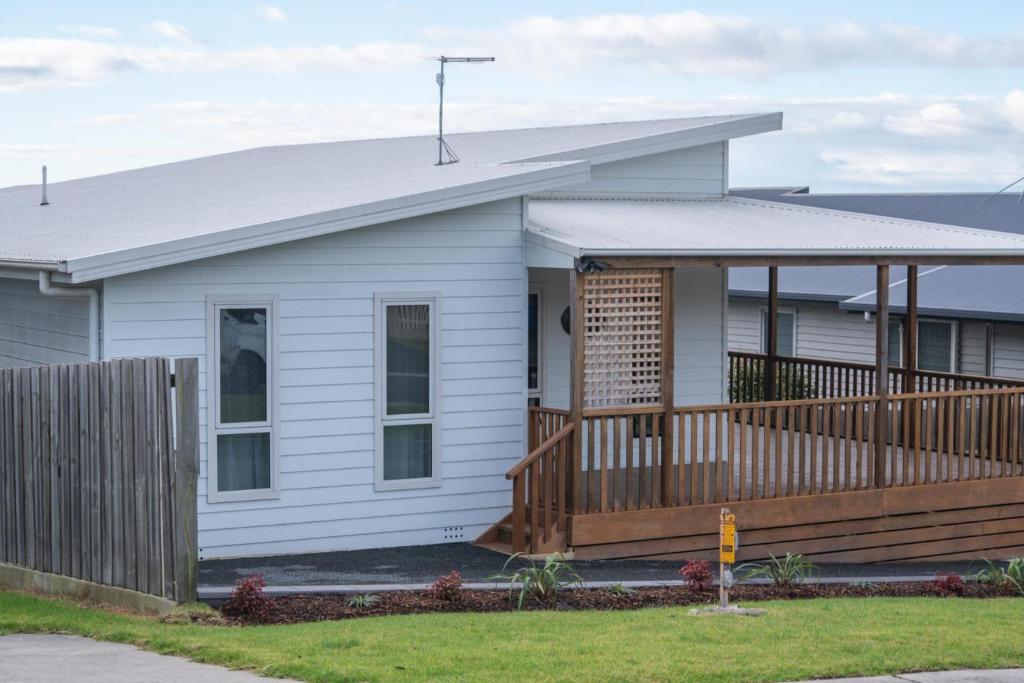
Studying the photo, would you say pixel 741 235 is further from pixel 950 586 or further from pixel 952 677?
pixel 952 677

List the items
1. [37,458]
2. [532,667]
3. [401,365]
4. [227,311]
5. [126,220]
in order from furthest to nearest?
1. [126,220]
2. [401,365]
3. [227,311]
4. [37,458]
5. [532,667]

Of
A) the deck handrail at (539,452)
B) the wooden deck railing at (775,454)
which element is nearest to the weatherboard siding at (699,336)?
the wooden deck railing at (775,454)

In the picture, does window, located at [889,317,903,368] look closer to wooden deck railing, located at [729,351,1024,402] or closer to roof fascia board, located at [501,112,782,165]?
wooden deck railing, located at [729,351,1024,402]

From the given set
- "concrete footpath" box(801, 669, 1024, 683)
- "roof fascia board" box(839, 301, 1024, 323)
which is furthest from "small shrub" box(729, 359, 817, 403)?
"concrete footpath" box(801, 669, 1024, 683)

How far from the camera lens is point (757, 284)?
27.3m

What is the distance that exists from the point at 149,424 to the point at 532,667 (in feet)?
12.3

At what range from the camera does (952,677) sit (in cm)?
854

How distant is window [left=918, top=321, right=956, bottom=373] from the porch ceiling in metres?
4.76

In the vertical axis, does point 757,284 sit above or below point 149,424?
above

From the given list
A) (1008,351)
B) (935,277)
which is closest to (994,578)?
(1008,351)

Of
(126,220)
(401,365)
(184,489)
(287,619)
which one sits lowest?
(287,619)

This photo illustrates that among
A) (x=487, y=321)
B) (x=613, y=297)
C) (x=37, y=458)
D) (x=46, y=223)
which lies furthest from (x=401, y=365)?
(x=46, y=223)

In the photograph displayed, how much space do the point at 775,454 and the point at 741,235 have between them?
2375mm

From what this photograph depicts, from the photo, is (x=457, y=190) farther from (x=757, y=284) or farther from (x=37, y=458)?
(x=757, y=284)
